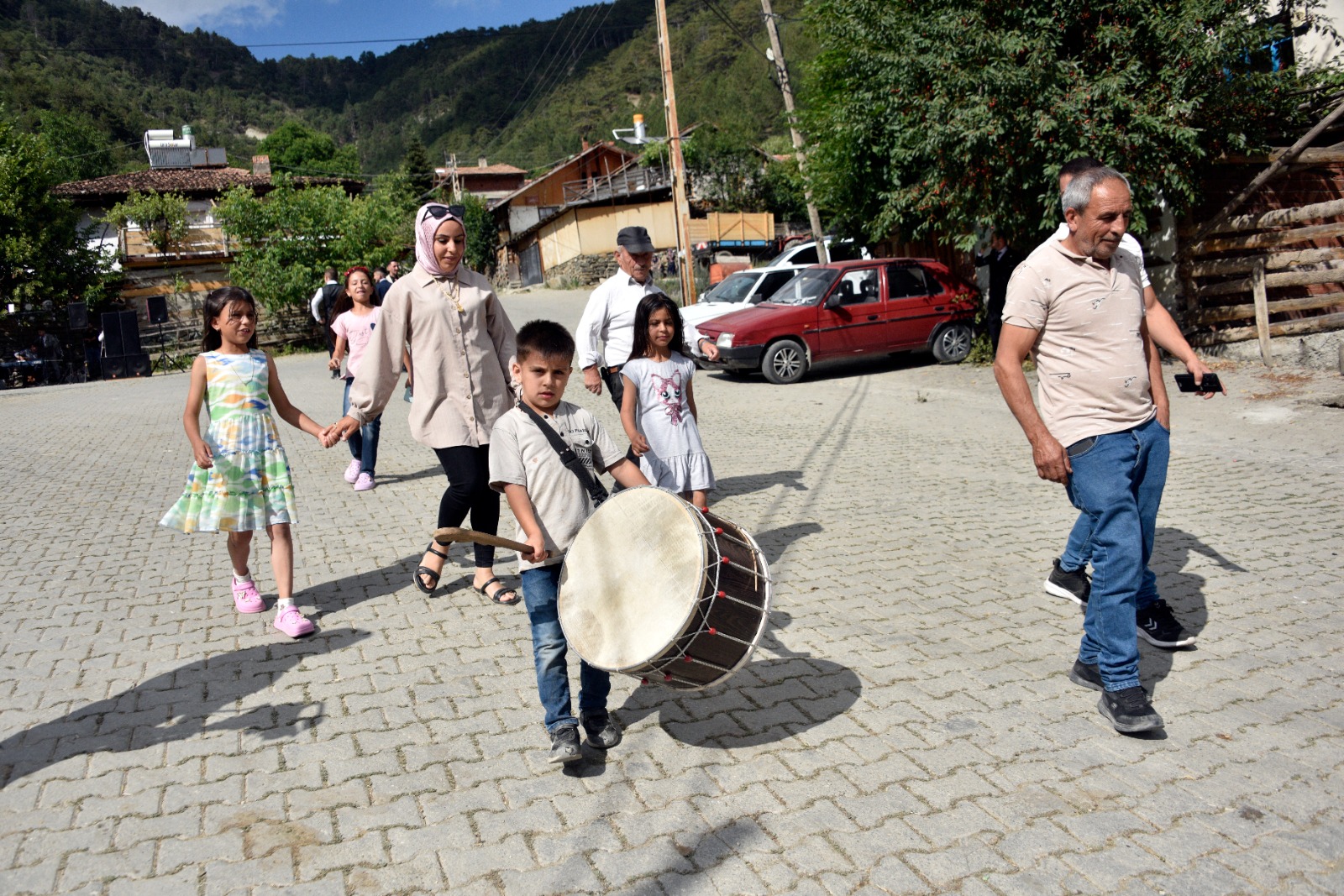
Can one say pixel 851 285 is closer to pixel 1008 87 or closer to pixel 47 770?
pixel 1008 87

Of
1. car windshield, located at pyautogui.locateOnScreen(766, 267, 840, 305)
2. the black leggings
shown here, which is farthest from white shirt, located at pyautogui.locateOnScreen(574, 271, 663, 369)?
car windshield, located at pyautogui.locateOnScreen(766, 267, 840, 305)

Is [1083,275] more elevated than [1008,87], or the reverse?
[1008,87]

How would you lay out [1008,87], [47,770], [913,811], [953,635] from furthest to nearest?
[1008,87] → [953,635] → [47,770] → [913,811]

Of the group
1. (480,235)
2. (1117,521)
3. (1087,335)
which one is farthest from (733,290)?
(480,235)

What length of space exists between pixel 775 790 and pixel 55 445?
11.9 metres

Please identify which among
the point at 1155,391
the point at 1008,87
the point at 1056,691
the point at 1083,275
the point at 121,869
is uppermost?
the point at 1008,87

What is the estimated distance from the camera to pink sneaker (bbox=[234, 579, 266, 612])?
210 inches

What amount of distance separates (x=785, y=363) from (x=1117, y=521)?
1119cm

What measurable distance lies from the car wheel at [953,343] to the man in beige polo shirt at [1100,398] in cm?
1165

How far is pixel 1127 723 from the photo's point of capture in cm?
359

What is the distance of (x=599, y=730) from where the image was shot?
3.65 metres

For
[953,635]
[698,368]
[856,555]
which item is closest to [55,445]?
[698,368]

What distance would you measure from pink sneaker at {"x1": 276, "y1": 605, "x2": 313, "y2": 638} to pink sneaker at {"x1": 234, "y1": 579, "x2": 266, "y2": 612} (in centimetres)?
39

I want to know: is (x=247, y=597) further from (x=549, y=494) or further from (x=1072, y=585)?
(x=1072, y=585)
